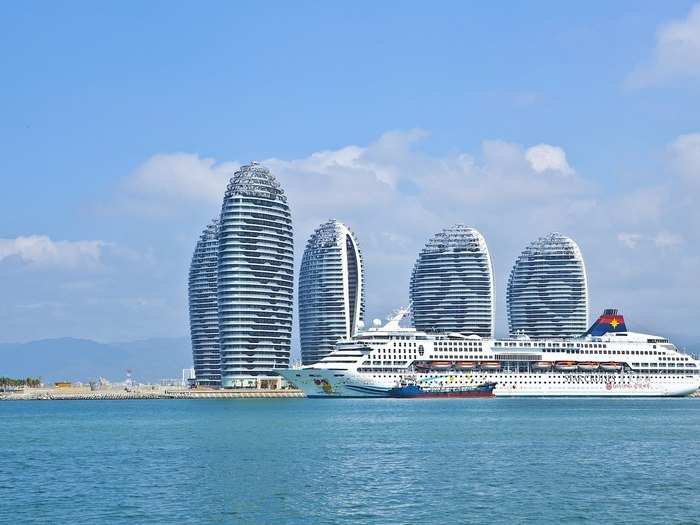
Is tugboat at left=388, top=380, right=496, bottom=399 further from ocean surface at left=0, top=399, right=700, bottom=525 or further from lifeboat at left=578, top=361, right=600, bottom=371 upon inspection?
ocean surface at left=0, top=399, right=700, bottom=525

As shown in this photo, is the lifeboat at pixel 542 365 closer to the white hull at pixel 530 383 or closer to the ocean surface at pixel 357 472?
the white hull at pixel 530 383

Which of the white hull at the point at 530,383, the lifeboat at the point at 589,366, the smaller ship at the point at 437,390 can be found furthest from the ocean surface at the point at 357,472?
the lifeboat at the point at 589,366

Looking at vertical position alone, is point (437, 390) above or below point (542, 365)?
below

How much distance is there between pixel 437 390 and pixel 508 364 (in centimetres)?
1408

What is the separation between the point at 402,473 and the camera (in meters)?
62.4

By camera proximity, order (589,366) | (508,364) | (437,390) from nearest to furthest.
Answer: (437,390)
(508,364)
(589,366)

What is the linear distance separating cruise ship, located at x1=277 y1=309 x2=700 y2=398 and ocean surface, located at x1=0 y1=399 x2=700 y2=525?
53.3 meters

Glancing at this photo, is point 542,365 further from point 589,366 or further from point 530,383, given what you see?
point 589,366

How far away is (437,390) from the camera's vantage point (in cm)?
16662

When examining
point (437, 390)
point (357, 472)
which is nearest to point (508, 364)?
point (437, 390)

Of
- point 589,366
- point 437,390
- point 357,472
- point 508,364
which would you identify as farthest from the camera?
point 589,366

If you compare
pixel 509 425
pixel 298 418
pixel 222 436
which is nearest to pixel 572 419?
pixel 509 425

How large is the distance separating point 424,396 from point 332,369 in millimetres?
14866

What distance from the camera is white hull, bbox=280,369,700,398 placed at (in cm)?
16350
